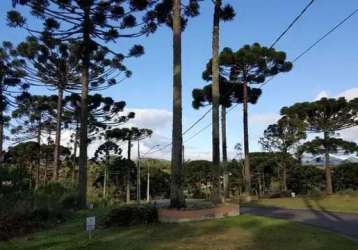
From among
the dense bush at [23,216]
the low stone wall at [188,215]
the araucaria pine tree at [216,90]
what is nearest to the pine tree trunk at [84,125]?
the dense bush at [23,216]

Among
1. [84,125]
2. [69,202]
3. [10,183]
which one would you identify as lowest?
[69,202]

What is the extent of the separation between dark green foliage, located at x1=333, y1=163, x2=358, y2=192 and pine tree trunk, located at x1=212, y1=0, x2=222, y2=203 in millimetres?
58608

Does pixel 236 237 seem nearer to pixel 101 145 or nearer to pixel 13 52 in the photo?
pixel 13 52

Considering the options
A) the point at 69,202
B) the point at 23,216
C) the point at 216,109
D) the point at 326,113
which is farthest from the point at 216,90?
the point at 326,113

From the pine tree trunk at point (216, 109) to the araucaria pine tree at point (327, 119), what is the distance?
2303 centimetres

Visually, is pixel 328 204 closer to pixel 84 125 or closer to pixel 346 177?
pixel 84 125

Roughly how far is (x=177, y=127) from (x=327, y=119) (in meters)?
30.4

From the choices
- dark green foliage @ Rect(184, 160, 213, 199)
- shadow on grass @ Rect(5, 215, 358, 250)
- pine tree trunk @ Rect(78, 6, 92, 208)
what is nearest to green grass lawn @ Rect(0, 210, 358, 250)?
shadow on grass @ Rect(5, 215, 358, 250)

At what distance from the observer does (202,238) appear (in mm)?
11812

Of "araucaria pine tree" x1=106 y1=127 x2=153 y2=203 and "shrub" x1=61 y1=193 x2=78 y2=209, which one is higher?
"araucaria pine tree" x1=106 y1=127 x2=153 y2=203

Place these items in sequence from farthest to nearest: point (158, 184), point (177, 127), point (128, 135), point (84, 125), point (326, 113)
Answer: point (158, 184)
point (128, 135)
point (326, 113)
point (84, 125)
point (177, 127)

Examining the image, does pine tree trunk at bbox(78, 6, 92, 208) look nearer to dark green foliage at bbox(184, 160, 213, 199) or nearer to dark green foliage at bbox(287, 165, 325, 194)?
dark green foliage at bbox(287, 165, 325, 194)

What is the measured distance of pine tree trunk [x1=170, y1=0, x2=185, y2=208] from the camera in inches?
652

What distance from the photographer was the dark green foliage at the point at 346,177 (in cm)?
7612
